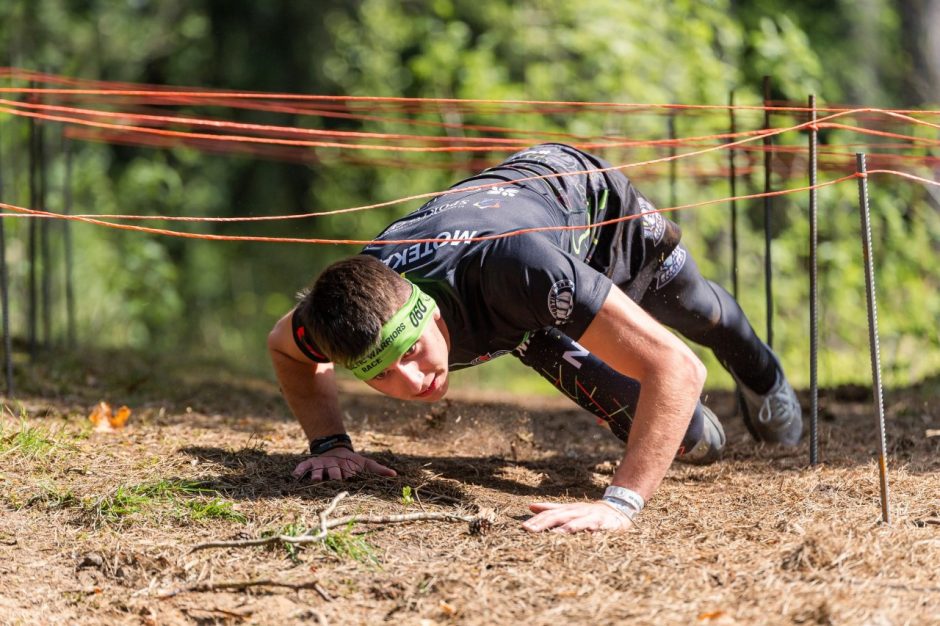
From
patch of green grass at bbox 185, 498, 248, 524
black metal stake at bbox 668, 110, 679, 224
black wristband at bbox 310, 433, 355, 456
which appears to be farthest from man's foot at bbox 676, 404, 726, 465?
black metal stake at bbox 668, 110, 679, 224

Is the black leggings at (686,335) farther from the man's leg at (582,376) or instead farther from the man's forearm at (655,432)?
the man's forearm at (655,432)

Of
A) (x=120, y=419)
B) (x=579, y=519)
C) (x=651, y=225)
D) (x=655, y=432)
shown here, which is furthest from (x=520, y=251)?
(x=120, y=419)

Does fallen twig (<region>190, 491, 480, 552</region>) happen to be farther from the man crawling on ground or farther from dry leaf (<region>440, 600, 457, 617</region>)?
dry leaf (<region>440, 600, 457, 617</region>)

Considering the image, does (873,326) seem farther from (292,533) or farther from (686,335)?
(292,533)

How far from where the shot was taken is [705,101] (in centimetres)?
846

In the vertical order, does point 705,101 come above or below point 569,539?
above

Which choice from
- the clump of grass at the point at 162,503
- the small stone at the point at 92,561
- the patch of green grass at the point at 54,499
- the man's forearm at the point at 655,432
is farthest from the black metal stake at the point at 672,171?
the small stone at the point at 92,561

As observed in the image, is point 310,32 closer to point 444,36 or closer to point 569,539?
point 444,36

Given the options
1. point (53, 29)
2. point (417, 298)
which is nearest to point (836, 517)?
point (417, 298)

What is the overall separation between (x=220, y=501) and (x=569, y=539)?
113 cm

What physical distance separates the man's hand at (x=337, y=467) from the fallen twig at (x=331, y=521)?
1.12ft

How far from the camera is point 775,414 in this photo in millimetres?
4316

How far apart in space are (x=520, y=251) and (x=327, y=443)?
1.16 meters

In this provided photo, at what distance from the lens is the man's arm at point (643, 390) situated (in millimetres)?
2873
